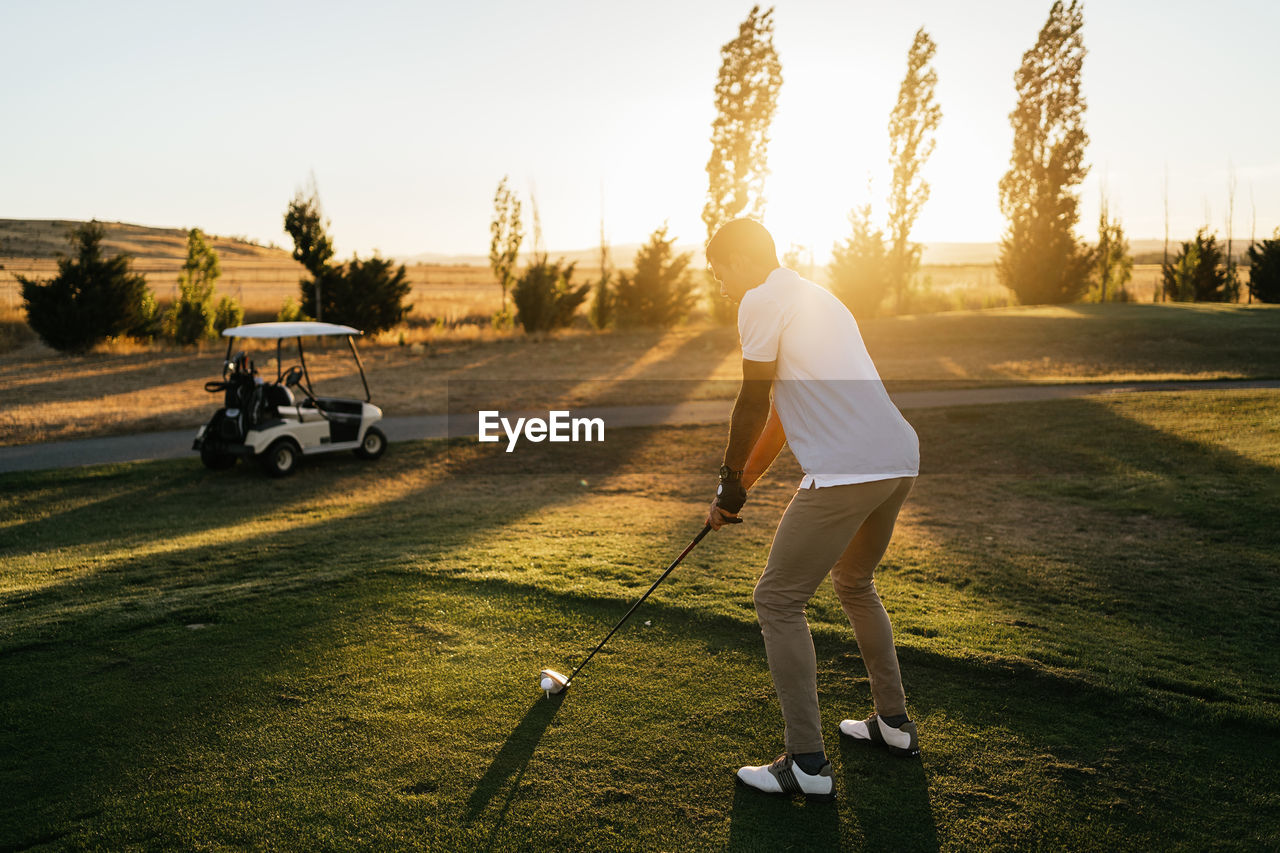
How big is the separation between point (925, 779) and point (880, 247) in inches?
1460

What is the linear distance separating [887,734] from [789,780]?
1.88 ft

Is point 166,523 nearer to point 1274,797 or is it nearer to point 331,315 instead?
point 1274,797

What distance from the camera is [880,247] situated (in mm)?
37844

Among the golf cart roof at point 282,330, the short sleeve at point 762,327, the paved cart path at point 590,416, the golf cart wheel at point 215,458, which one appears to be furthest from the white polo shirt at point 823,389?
the paved cart path at point 590,416

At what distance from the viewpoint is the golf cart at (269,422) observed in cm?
1194

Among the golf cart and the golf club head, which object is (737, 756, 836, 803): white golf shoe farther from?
the golf cart

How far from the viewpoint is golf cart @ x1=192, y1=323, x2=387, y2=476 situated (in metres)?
11.9

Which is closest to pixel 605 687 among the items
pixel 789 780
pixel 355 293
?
pixel 789 780

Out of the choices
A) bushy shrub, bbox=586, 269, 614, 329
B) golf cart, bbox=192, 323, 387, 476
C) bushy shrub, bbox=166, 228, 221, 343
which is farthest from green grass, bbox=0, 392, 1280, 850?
bushy shrub, bbox=586, 269, 614, 329

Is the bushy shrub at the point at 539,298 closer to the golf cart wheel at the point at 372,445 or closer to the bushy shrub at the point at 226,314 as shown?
the bushy shrub at the point at 226,314

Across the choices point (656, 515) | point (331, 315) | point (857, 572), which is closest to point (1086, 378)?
point (656, 515)

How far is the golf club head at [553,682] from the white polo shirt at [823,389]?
1675 millimetres

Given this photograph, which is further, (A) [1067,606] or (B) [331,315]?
(B) [331,315]

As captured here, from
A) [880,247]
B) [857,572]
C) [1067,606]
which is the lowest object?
[1067,606]
